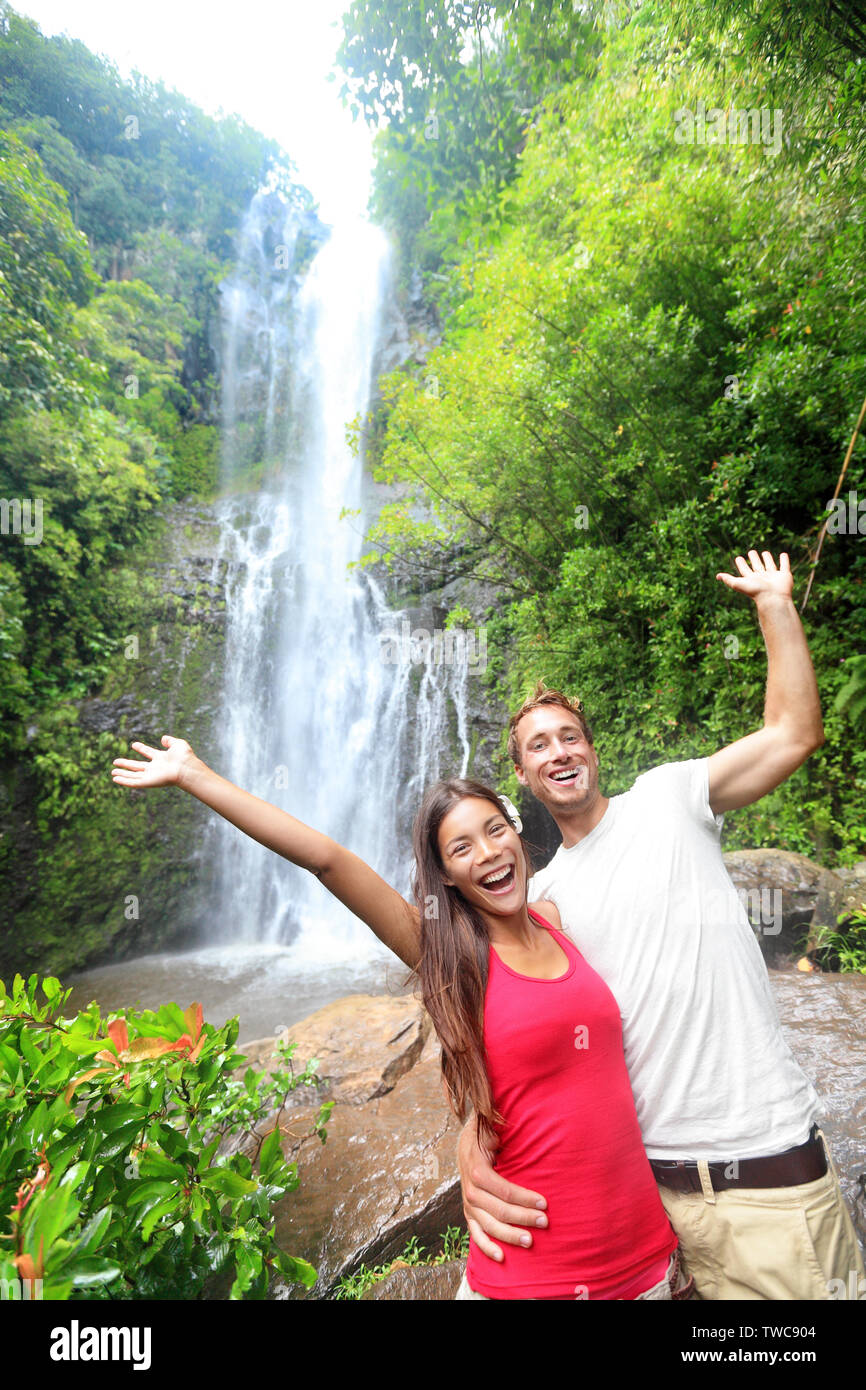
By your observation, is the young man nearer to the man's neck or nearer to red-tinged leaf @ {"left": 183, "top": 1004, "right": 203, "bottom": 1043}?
the man's neck

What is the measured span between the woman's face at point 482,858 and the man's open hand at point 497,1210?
54 cm

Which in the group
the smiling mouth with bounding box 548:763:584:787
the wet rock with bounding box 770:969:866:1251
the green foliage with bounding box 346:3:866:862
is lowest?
the wet rock with bounding box 770:969:866:1251

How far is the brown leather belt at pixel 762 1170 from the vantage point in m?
1.34

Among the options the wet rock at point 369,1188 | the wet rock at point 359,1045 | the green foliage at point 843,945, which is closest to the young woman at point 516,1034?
the wet rock at point 369,1188

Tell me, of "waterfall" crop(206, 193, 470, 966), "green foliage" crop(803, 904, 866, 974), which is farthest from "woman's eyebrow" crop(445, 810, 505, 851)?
"waterfall" crop(206, 193, 470, 966)

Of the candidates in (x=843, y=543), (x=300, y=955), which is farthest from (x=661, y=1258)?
(x=300, y=955)

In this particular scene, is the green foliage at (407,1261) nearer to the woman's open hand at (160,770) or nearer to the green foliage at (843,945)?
the woman's open hand at (160,770)

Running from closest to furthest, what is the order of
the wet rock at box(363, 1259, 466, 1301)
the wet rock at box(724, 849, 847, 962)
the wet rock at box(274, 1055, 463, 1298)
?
the wet rock at box(363, 1259, 466, 1301) < the wet rock at box(274, 1055, 463, 1298) < the wet rock at box(724, 849, 847, 962)

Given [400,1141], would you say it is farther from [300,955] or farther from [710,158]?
[710,158]

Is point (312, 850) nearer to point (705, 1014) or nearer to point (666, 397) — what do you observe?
point (705, 1014)

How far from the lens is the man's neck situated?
1693mm

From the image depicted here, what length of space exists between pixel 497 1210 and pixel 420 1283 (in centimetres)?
149

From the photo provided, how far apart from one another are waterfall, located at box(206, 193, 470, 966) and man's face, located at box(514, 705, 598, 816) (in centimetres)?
676

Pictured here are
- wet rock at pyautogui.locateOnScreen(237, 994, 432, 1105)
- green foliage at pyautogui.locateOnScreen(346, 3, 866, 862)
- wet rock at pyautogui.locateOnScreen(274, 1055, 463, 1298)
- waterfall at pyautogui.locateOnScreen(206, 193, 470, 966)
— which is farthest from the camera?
waterfall at pyautogui.locateOnScreen(206, 193, 470, 966)
